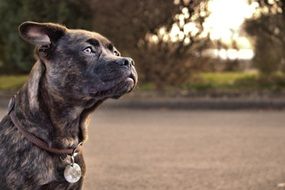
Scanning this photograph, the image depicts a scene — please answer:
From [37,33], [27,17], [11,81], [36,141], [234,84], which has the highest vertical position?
[37,33]

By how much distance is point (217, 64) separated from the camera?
20531mm

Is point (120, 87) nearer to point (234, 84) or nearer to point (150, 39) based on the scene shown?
point (150, 39)

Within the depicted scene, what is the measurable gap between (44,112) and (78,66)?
350 millimetres

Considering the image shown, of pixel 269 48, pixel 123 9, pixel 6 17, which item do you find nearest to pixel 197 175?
pixel 123 9

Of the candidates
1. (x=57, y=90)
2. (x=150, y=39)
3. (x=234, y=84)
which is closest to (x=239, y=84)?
(x=234, y=84)

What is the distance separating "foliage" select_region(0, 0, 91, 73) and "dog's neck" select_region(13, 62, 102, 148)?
14.1 metres

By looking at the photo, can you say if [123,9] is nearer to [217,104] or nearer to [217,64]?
[217,104]

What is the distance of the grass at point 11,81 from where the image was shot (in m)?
20.1

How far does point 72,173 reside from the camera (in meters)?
4.27

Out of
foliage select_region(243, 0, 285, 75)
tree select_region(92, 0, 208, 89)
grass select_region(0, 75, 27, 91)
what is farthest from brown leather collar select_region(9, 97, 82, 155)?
grass select_region(0, 75, 27, 91)

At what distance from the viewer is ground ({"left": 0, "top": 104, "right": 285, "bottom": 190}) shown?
7.52 m

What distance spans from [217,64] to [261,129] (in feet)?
29.1

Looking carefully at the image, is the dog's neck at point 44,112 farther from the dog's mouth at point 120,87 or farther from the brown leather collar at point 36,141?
the dog's mouth at point 120,87

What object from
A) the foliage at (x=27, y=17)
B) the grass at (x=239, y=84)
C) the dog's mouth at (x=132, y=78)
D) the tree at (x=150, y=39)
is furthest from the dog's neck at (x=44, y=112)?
the foliage at (x=27, y=17)
